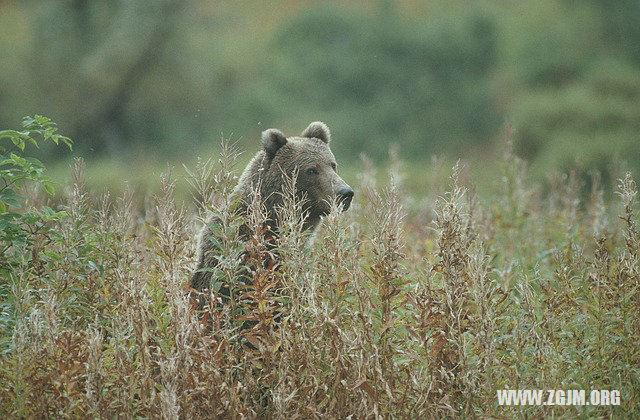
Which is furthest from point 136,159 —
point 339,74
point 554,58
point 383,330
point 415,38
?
point 383,330

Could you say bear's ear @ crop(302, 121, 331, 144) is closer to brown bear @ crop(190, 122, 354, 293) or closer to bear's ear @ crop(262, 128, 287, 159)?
brown bear @ crop(190, 122, 354, 293)

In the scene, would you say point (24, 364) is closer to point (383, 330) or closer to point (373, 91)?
point (383, 330)

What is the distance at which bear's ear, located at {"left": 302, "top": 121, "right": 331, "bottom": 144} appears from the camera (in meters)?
6.50

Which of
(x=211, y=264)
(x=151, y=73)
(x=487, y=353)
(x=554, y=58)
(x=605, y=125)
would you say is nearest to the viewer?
(x=487, y=353)

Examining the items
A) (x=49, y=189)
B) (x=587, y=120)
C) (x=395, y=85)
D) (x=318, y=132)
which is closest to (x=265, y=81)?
(x=395, y=85)

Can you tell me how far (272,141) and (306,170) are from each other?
1.28 ft

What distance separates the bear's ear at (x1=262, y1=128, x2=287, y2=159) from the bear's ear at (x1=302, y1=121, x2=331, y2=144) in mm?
400

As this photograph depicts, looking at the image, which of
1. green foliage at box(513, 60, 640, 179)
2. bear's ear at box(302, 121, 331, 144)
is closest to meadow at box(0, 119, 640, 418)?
bear's ear at box(302, 121, 331, 144)

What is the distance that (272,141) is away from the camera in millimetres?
6098

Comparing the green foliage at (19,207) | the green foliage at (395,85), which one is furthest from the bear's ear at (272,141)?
the green foliage at (395,85)

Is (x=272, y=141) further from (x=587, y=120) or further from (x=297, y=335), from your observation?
(x=587, y=120)

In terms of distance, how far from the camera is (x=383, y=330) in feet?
12.6

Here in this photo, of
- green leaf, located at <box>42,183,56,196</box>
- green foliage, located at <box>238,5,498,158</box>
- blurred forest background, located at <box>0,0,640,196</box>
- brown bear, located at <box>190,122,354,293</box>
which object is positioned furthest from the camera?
green foliage, located at <box>238,5,498,158</box>

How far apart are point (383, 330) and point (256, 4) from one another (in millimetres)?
35521
